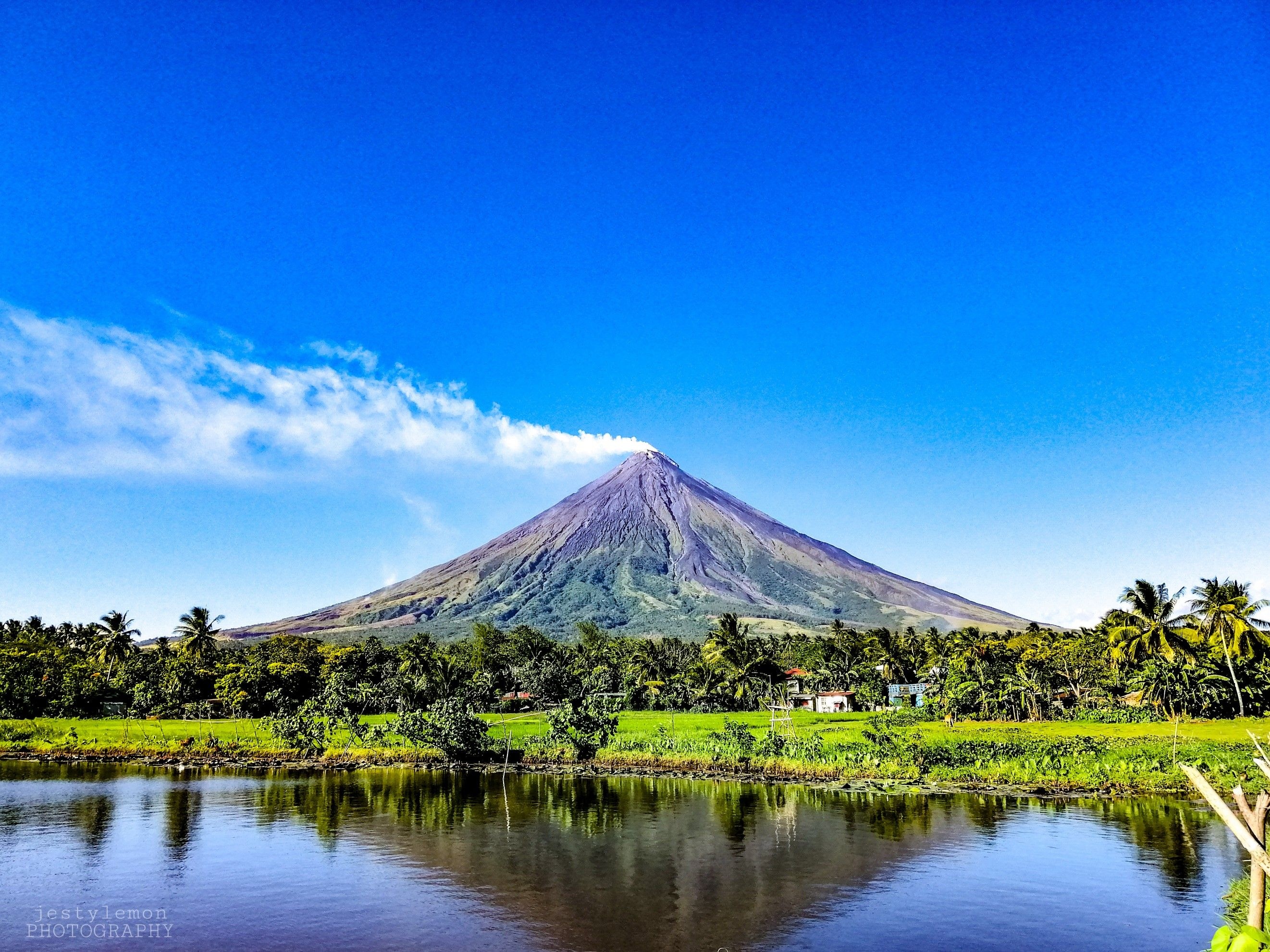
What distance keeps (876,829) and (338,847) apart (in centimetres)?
2051

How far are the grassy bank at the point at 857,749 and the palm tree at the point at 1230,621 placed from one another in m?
6.73

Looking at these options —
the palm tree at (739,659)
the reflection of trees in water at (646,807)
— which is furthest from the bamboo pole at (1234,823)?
the palm tree at (739,659)

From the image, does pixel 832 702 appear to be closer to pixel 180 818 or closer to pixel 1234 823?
pixel 180 818

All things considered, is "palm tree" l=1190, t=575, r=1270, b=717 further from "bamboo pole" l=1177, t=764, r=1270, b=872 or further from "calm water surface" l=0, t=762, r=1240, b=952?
"bamboo pole" l=1177, t=764, r=1270, b=872

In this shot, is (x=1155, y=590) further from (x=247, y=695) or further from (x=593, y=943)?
(x=247, y=695)

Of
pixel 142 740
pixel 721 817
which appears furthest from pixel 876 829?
pixel 142 740

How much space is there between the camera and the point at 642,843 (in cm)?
3142

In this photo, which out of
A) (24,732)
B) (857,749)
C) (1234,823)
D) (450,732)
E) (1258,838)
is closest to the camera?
(1234,823)

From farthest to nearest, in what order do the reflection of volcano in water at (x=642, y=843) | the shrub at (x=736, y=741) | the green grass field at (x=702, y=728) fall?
the green grass field at (x=702, y=728) < the shrub at (x=736, y=741) < the reflection of volcano in water at (x=642, y=843)

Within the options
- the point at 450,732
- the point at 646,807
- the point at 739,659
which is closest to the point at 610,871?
the point at 646,807

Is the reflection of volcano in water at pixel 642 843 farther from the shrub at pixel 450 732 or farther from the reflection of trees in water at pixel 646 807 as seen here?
the shrub at pixel 450 732

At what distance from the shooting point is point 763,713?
267ft

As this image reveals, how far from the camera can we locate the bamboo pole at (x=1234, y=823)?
249 inches

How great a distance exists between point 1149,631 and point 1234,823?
70476mm
